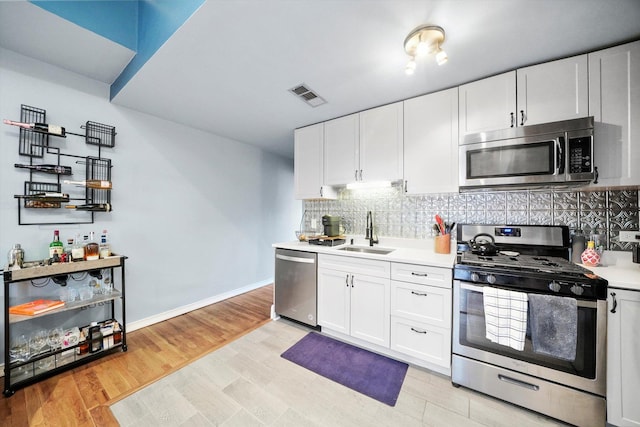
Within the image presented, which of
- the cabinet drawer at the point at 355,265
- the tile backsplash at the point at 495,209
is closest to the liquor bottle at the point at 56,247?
the cabinet drawer at the point at 355,265

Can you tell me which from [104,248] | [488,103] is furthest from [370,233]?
[104,248]

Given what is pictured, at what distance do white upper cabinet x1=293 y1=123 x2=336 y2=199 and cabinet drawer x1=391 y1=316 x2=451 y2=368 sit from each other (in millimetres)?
1643

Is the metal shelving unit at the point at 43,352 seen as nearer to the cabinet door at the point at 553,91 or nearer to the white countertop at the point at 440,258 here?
the white countertop at the point at 440,258

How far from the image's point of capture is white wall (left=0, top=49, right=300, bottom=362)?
75.3 inches

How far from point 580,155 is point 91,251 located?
398 centimetres

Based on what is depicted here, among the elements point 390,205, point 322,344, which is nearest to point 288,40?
point 390,205

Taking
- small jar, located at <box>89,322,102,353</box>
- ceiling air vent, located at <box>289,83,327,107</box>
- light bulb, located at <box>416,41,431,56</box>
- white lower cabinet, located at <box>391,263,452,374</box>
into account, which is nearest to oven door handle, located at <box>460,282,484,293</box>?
white lower cabinet, located at <box>391,263,452,374</box>

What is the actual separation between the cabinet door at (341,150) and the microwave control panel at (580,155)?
1.65 metres

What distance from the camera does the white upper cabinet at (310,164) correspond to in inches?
112

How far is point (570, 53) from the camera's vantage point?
164 cm

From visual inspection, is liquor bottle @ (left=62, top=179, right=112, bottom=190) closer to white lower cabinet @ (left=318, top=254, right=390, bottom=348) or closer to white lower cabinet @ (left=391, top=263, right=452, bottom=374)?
white lower cabinet @ (left=318, top=254, right=390, bottom=348)

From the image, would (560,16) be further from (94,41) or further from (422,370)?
(94,41)

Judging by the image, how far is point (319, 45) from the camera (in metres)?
1.56

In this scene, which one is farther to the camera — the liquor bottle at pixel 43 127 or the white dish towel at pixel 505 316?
the liquor bottle at pixel 43 127
